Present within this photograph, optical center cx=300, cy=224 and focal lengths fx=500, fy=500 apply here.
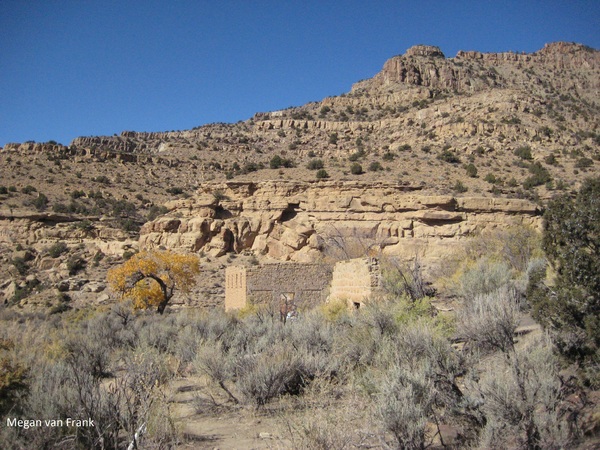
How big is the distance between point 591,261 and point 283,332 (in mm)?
5785

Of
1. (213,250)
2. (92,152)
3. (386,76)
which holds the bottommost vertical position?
(213,250)

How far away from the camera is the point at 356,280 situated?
570 inches

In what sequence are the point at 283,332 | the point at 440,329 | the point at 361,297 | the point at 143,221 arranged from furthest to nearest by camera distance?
1. the point at 143,221
2. the point at 361,297
3. the point at 283,332
4. the point at 440,329

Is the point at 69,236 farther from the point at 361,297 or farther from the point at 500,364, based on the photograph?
the point at 500,364

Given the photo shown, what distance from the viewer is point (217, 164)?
48781 mm

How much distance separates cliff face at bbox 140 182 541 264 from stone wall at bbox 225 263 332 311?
825 centimetres

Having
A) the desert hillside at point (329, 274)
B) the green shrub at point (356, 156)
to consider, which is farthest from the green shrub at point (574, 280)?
the green shrub at point (356, 156)

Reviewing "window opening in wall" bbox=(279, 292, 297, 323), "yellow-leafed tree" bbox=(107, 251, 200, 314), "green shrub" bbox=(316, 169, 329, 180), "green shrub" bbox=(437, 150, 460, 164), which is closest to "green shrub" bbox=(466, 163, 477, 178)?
"green shrub" bbox=(437, 150, 460, 164)

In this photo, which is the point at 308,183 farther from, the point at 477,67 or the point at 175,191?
the point at 477,67

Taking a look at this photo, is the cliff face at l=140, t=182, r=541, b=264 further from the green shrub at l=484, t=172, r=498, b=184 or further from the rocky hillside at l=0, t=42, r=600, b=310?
the green shrub at l=484, t=172, r=498, b=184

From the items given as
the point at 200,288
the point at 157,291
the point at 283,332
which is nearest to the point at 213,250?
the point at 200,288

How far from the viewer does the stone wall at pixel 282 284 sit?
17.5 metres

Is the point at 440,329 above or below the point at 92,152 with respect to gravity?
below

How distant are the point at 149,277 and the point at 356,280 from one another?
11.7 metres
